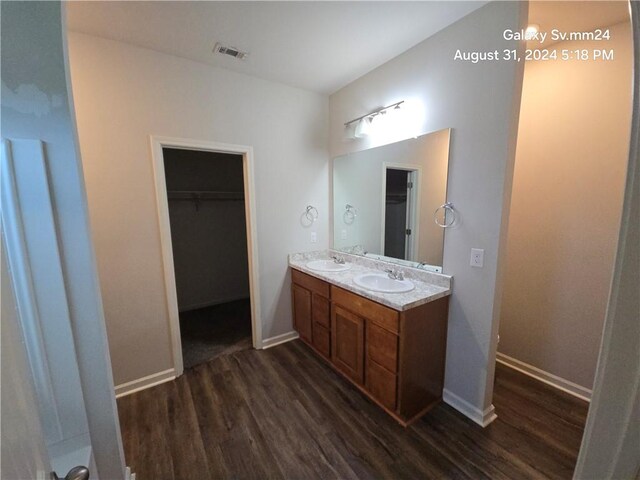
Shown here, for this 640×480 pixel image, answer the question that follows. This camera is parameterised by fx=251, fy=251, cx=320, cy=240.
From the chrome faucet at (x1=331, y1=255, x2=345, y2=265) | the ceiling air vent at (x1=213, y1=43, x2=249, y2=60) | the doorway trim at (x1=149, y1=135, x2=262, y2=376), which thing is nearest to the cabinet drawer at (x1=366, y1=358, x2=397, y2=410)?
the chrome faucet at (x1=331, y1=255, x2=345, y2=265)

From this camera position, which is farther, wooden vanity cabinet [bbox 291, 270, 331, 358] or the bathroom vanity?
wooden vanity cabinet [bbox 291, 270, 331, 358]

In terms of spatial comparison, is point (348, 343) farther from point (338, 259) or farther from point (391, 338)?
point (338, 259)

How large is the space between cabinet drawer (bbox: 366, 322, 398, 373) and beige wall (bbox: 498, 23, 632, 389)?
136cm

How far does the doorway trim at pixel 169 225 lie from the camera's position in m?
2.04

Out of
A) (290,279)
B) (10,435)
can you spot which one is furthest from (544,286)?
(10,435)

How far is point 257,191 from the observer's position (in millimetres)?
2502

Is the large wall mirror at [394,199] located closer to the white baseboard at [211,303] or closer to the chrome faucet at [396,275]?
the chrome faucet at [396,275]

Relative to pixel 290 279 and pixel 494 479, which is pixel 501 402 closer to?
pixel 494 479

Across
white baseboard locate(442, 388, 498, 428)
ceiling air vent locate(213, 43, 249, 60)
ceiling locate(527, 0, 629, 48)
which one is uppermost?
ceiling air vent locate(213, 43, 249, 60)

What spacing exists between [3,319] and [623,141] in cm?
289

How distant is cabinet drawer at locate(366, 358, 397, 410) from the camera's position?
67.7 inches

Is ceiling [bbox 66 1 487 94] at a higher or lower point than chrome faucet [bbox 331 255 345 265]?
higher

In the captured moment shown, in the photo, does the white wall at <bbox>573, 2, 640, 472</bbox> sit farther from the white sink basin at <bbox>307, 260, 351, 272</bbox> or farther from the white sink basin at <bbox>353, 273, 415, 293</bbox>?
the white sink basin at <bbox>307, 260, 351, 272</bbox>

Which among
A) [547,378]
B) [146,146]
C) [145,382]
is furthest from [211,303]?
[547,378]
